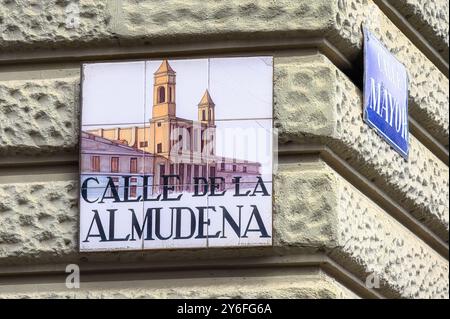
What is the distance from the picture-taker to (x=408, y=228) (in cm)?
820

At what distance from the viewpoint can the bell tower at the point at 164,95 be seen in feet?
23.9

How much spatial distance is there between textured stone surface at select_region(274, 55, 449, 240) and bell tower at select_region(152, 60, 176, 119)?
39 cm

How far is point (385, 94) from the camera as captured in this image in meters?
7.86

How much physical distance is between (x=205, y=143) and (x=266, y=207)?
348 mm

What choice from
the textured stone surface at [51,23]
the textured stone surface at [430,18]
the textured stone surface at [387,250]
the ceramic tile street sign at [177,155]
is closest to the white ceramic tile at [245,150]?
the ceramic tile street sign at [177,155]

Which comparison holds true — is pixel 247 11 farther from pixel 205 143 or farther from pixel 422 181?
pixel 422 181

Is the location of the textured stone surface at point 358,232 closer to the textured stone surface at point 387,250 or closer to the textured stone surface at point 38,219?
the textured stone surface at point 387,250

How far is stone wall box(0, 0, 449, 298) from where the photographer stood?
282 inches

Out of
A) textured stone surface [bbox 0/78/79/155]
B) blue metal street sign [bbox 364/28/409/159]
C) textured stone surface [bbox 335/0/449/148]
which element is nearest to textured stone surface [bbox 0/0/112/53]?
textured stone surface [bbox 0/78/79/155]

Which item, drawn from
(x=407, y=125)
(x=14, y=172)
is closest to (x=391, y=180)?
(x=407, y=125)

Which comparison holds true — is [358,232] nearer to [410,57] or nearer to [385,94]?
[385,94]

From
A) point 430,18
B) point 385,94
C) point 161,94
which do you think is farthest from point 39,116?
point 430,18

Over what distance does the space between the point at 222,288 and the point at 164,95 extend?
774 mm

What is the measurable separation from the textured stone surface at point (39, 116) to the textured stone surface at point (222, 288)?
57 cm
